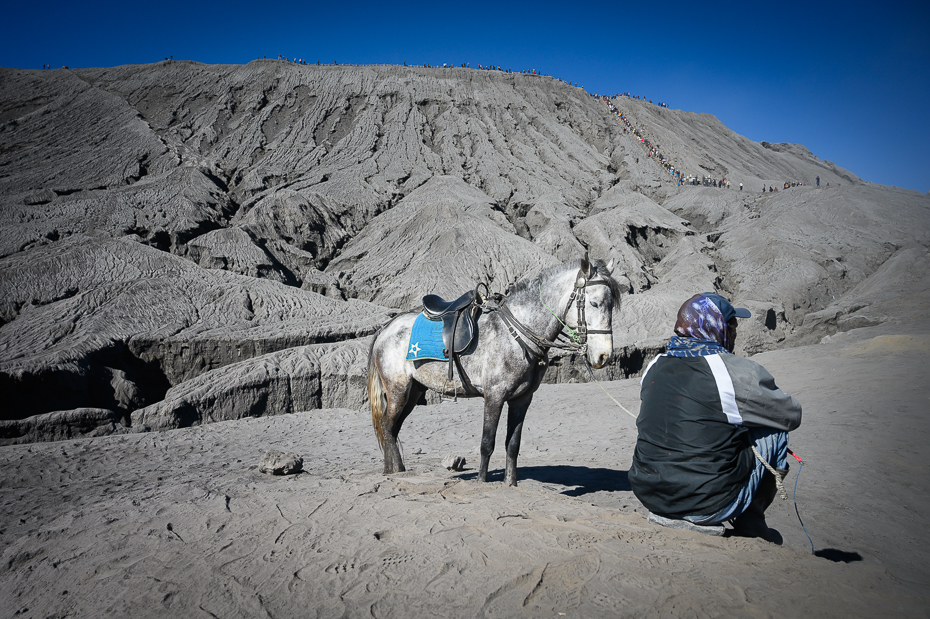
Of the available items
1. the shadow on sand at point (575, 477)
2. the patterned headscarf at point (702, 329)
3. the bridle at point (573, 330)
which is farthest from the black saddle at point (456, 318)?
the patterned headscarf at point (702, 329)

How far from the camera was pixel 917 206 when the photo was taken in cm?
2603

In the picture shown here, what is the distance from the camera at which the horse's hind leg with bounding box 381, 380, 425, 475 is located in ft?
17.5

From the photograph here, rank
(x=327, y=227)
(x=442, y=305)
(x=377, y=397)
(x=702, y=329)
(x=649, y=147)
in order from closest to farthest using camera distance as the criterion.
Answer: (x=702, y=329), (x=442, y=305), (x=377, y=397), (x=327, y=227), (x=649, y=147)

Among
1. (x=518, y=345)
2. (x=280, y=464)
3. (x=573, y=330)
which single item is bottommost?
(x=280, y=464)

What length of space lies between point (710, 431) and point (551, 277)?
8.04ft

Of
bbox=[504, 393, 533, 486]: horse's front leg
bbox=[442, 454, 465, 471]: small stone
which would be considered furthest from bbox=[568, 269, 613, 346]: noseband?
bbox=[442, 454, 465, 471]: small stone

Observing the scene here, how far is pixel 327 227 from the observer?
27.0m

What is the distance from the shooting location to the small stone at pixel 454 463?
630 cm

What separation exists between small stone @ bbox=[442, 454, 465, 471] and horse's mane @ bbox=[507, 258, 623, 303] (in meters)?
2.54

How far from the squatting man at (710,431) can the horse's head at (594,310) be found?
148cm

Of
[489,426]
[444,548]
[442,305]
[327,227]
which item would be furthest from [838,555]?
[327,227]

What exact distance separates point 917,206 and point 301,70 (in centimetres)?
4368

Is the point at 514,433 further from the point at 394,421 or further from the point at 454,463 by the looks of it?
the point at 454,463

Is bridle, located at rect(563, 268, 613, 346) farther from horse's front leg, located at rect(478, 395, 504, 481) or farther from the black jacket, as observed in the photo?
the black jacket
